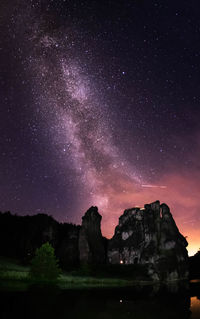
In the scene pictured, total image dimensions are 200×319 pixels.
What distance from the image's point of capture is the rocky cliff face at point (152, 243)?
310 feet

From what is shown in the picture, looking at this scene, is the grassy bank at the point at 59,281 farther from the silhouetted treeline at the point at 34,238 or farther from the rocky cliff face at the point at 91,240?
the silhouetted treeline at the point at 34,238

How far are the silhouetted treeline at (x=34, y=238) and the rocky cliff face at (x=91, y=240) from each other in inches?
259

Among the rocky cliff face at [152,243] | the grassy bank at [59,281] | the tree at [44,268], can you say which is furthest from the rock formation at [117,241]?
the tree at [44,268]

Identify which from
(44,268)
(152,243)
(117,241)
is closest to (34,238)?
(117,241)

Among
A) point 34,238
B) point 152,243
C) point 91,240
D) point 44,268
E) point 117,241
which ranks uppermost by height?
point 34,238

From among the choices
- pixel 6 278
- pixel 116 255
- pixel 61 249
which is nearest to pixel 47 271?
pixel 6 278

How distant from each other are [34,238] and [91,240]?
25378 mm

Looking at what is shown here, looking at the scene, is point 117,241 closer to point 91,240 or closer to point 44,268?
point 91,240

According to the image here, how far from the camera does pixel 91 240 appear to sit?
101 m

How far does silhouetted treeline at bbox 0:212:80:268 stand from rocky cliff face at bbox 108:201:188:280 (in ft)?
63.8

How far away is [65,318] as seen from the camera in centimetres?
1911

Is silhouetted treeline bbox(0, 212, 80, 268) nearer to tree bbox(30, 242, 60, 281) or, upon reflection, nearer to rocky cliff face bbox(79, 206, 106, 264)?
rocky cliff face bbox(79, 206, 106, 264)

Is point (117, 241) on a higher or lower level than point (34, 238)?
lower

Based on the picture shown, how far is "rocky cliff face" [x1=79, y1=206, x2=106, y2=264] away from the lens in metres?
93.3
